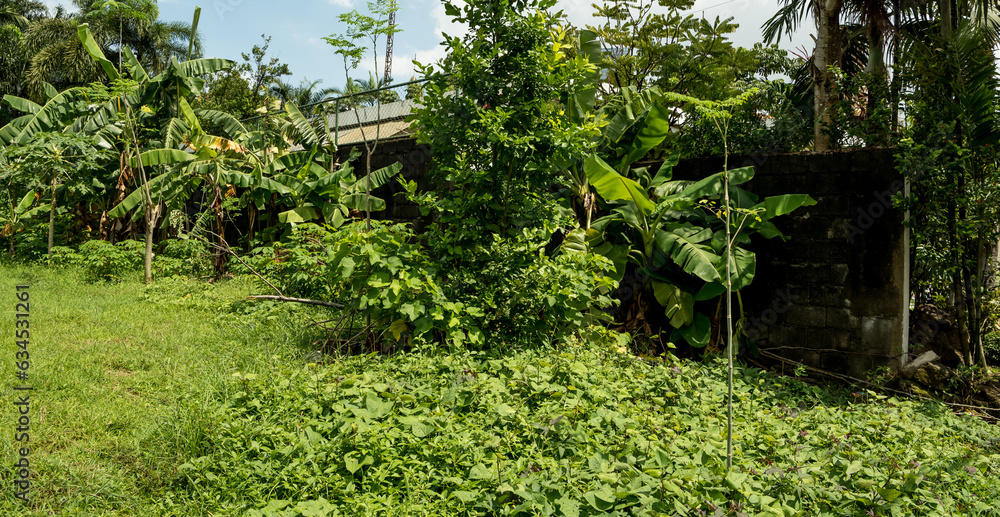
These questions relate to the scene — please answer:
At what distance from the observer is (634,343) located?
18.9 ft

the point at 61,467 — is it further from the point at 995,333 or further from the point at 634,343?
the point at 995,333

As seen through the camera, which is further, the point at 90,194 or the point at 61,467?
the point at 90,194

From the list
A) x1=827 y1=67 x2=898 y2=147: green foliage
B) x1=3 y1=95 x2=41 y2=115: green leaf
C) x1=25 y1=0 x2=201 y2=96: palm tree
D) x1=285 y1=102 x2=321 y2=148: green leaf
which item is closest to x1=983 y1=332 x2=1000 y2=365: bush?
x1=827 y1=67 x2=898 y2=147: green foliage

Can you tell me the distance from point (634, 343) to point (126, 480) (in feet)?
13.8

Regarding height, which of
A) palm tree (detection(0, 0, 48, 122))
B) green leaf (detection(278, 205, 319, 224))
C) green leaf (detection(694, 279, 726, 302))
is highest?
palm tree (detection(0, 0, 48, 122))

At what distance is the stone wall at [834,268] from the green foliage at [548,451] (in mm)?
1334

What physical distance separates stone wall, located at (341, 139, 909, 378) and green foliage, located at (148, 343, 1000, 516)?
1.32m

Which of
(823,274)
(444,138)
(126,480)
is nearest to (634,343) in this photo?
(823,274)

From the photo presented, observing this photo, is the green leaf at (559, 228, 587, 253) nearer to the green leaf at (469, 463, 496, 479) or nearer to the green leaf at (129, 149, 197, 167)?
the green leaf at (469, 463, 496, 479)

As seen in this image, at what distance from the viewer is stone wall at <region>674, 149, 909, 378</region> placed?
16.4 ft

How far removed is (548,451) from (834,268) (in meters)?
3.65

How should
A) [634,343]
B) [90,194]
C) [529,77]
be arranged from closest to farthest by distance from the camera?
[529,77]
[634,343]
[90,194]

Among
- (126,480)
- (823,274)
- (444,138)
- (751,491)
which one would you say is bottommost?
(126,480)

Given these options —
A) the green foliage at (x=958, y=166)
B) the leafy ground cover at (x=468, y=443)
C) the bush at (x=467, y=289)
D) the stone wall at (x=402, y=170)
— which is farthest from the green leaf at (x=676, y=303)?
the stone wall at (x=402, y=170)
